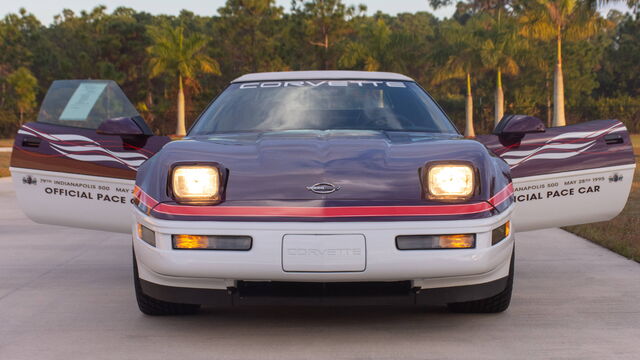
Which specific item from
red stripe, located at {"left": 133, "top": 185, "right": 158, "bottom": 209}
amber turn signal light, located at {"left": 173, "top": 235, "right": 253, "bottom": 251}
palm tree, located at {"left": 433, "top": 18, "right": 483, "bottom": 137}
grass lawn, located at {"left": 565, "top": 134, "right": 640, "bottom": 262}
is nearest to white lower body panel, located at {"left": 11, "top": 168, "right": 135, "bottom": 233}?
red stripe, located at {"left": 133, "top": 185, "right": 158, "bottom": 209}

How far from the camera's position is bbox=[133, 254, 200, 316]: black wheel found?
5109mm

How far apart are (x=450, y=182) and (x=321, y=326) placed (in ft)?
3.62

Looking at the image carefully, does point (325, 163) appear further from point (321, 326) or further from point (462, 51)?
point (462, 51)

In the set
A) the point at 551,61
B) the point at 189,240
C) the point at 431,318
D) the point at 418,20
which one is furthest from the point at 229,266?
the point at 418,20

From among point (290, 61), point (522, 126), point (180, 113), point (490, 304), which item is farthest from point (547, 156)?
point (290, 61)

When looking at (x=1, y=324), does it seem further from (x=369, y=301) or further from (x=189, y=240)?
(x=369, y=301)

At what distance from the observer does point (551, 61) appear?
62.2m

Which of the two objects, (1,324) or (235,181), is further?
(1,324)

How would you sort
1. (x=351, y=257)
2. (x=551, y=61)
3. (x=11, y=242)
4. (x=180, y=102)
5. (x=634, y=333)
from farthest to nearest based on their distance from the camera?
(x=551, y=61)
(x=180, y=102)
(x=11, y=242)
(x=634, y=333)
(x=351, y=257)

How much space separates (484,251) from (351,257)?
0.65 metres

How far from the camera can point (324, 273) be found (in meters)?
4.29

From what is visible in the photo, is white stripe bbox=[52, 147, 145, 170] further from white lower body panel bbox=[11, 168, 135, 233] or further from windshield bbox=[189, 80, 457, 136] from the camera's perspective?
windshield bbox=[189, 80, 457, 136]

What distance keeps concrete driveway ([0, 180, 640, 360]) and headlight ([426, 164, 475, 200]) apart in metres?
0.73

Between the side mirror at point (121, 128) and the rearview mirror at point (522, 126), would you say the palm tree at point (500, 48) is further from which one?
the side mirror at point (121, 128)
